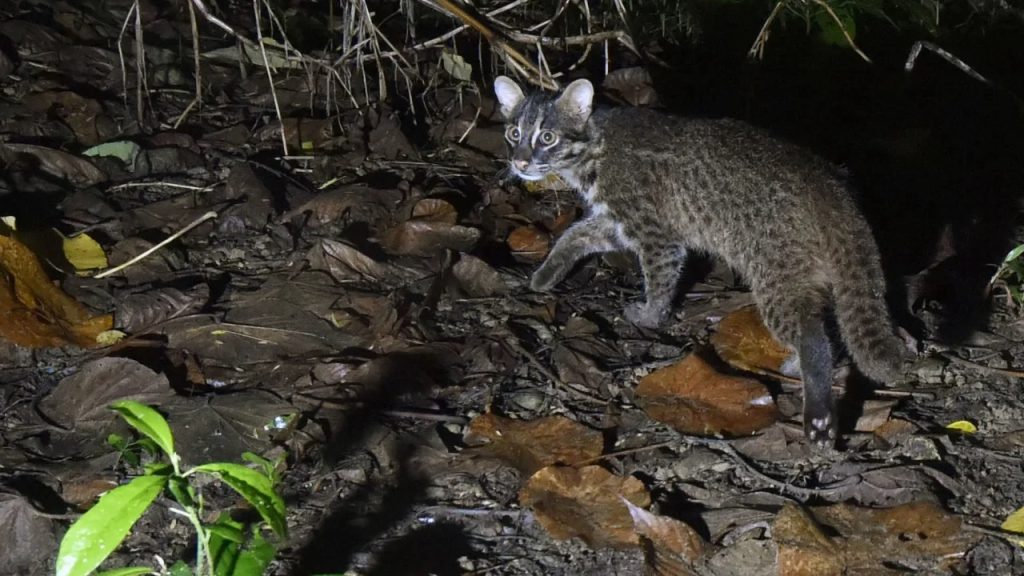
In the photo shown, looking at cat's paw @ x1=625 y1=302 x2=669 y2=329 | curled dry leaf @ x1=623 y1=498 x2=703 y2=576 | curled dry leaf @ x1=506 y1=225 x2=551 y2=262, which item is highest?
curled dry leaf @ x1=623 y1=498 x2=703 y2=576

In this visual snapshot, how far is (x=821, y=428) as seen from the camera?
12.8 ft

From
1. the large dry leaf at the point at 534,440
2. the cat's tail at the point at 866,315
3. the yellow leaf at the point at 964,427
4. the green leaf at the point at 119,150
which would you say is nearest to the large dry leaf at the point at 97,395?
the large dry leaf at the point at 534,440

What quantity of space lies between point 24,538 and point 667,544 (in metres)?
1.97

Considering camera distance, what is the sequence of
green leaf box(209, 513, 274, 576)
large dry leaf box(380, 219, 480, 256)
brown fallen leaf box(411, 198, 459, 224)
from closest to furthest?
green leaf box(209, 513, 274, 576) → large dry leaf box(380, 219, 480, 256) → brown fallen leaf box(411, 198, 459, 224)

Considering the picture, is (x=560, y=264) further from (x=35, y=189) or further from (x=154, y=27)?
(x=154, y=27)

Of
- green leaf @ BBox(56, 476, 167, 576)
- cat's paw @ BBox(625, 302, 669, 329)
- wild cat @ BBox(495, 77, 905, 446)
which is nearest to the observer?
green leaf @ BBox(56, 476, 167, 576)

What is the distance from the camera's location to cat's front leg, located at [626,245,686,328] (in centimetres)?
495

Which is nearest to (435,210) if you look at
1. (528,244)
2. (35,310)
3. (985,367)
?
(528,244)

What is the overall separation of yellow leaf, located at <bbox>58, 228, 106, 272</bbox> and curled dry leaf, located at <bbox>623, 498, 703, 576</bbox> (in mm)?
2970

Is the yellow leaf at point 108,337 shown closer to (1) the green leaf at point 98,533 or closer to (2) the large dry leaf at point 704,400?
(2) the large dry leaf at point 704,400

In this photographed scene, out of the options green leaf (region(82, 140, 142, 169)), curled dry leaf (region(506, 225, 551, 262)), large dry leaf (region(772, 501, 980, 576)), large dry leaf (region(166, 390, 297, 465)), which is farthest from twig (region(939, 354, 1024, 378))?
green leaf (region(82, 140, 142, 169))

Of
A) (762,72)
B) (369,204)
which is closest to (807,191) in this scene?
(369,204)

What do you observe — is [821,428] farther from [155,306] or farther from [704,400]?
[155,306]

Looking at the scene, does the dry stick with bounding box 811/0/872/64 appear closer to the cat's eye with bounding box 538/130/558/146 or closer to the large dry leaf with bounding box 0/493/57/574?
the cat's eye with bounding box 538/130/558/146
